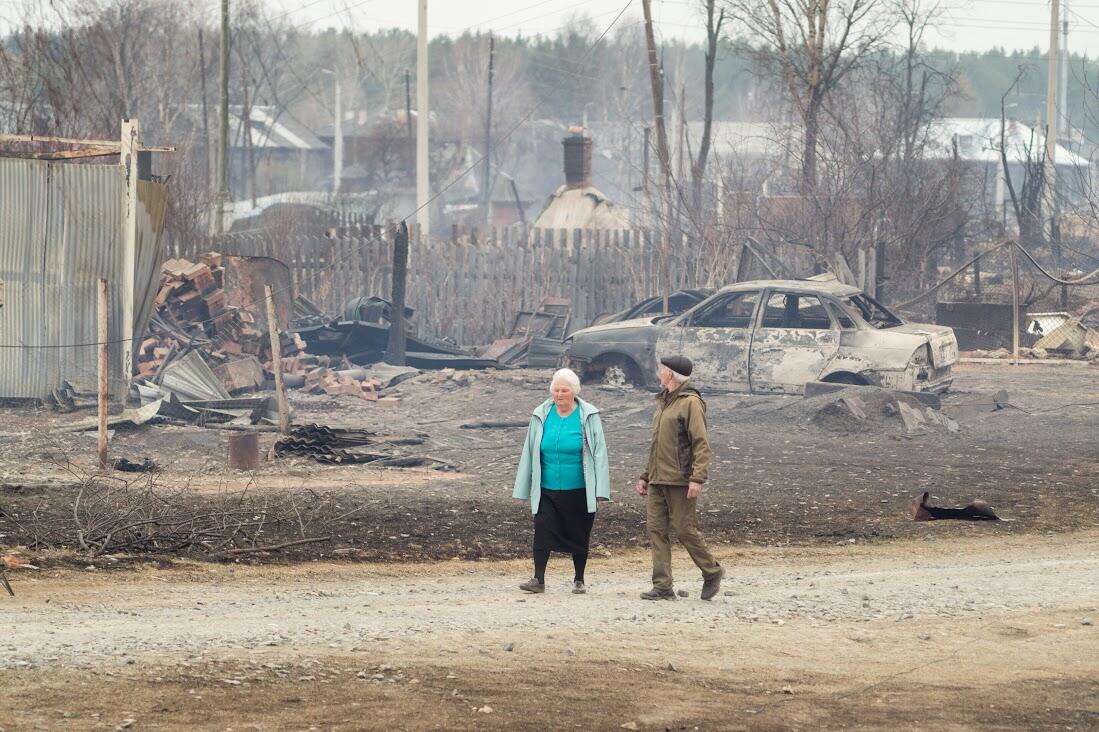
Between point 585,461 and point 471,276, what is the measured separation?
1799 centimetres

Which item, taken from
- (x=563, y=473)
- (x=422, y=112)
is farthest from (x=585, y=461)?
(x=422, y=112)

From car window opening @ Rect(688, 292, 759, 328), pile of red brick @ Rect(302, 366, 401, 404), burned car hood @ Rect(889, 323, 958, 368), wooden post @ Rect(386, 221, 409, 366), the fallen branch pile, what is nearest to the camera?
Result: the fallen branch pile

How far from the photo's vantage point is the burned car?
55.4 feet

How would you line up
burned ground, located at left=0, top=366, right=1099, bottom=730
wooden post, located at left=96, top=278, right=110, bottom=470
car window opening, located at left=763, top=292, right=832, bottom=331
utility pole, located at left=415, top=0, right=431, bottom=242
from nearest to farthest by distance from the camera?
burned ground, located at left=0, top=366, right=1099, bottom=730 < wooden post, located at left=96, top=278, right=110, bottom=470 < car window opening, located at left=763, top=292, right=832, bottom=331 < utility pole, located at left=415, top=0, right=431, bottom=242

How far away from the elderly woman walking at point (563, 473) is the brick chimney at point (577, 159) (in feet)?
87.0

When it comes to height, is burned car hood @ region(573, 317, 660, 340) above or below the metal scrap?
above

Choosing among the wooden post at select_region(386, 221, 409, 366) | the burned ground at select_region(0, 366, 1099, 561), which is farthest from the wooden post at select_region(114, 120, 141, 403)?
the wooden post at select_region(386, 221, 409, 366)

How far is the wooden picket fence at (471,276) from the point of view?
26.4 meters

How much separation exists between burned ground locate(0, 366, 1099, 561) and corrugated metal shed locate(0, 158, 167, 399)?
80 cm

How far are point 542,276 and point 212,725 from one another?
2101 cm

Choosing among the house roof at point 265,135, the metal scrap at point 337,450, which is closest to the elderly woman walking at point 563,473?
the metal scrap at point 337,450

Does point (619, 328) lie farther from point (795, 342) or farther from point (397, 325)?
point (397, 325)

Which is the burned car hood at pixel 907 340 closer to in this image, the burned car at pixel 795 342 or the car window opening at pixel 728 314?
the burned car at pixel 795 342

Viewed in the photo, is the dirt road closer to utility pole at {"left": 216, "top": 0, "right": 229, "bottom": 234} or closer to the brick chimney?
utility pole at {"left": 216, "top": 0, "right": 229, "bottom": 234}
